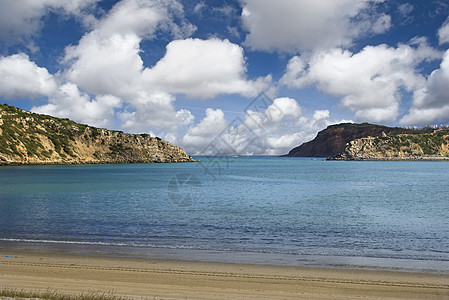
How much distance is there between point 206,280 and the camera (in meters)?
12.6

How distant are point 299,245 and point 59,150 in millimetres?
173566

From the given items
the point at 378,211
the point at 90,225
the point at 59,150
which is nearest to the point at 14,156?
the point at 59,150

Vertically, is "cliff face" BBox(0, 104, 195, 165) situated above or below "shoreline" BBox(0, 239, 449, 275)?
above

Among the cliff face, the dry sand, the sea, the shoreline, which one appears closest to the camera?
the dry sand

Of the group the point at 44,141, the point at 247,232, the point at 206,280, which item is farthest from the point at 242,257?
the point at 44,141

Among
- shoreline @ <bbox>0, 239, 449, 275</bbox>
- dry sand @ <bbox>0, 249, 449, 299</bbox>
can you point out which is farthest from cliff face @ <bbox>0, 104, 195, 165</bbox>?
dry sand @ <bbox>0, 249, 449, 299</bbox>

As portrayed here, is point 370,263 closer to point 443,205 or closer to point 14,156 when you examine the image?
point 443,205

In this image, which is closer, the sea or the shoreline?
the shoreline

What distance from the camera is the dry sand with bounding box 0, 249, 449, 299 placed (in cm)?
1122

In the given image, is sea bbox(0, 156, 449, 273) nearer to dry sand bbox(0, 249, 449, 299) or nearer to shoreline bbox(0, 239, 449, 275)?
shoreline bbox(0, 239, 449, 275)

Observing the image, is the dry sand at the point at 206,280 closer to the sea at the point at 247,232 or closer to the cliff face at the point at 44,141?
the sea at the point at 247,232

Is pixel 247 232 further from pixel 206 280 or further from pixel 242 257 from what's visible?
pixel 206 280

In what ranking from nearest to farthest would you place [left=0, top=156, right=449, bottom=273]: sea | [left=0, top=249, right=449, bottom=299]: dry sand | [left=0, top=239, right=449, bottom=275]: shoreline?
1. [left=0, top=249, right=449, bottom=299]: dry sand
2. [left=0, top=239, right=449, bottom=275]: shoreline
3. [left=0, top=156, right=449, bottom=273]: sea

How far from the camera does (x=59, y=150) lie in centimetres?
16825
